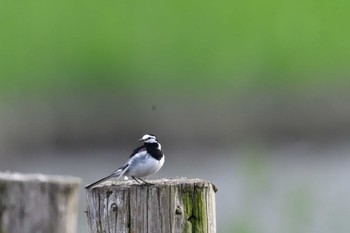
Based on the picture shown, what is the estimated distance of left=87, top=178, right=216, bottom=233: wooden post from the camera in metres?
4.83

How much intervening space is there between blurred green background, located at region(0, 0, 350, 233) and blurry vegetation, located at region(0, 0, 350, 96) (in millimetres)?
16

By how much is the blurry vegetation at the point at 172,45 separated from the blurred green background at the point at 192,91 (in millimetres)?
16

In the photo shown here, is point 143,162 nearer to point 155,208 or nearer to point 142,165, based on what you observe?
point 142,165

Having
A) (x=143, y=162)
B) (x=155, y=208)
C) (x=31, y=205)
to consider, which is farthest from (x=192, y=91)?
(x=31, y=205)

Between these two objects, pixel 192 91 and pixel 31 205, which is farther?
pixel 192 91

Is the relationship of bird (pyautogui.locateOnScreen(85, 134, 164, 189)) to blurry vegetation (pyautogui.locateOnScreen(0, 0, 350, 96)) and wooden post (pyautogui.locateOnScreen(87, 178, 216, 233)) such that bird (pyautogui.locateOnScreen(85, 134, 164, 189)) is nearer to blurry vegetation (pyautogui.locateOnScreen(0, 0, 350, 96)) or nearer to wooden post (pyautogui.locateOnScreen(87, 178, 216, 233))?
wooden post (pyautogui.locateOnScreen(87, 178, 216, 233))

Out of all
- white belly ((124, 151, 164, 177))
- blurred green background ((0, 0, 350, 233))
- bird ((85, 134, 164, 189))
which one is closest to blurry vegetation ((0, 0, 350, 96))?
blurred green background ((0, 0, 350, 233))

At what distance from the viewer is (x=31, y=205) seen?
337 centimetres

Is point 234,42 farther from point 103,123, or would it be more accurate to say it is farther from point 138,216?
point 138,216

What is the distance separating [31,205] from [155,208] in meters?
1.53

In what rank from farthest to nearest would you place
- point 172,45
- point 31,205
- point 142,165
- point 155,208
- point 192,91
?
1. point 172,45
2. point 192,91
3. point 142,165
4. point 155,208
5. point 31,205

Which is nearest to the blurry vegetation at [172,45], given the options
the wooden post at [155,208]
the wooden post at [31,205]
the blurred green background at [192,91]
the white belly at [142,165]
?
the blurred green background at [192,91]

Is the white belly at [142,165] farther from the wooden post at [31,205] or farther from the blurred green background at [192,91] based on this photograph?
the blurred green background at [192,91]

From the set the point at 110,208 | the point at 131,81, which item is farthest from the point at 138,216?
the point at 131,81
